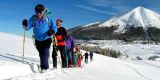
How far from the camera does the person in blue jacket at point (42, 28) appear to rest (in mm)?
9695

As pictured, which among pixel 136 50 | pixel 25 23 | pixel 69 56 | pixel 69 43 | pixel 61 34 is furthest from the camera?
pixel 136 50

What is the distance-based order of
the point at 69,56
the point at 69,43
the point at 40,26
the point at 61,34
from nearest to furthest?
1. the point at 40,26
2. the point at 61,34
3. the point at 69,43
4. the point at 69,56

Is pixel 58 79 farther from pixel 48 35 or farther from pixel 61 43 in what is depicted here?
pixel 61 43

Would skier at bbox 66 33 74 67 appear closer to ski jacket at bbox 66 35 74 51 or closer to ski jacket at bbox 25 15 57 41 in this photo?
ski jacket at bbox 66 35 74 51

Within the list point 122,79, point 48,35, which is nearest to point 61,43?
point 48,35

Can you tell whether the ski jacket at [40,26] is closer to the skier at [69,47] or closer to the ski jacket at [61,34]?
the ski jacket at [61,34]

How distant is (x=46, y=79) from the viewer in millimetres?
7953

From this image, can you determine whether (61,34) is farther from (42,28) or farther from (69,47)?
(42,28)

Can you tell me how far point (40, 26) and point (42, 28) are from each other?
0.07 m

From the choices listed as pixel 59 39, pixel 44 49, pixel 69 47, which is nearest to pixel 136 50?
pixel 69 47

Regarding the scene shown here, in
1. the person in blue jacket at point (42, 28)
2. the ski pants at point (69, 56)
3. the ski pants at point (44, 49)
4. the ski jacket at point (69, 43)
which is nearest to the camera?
the person in blue jacket at point (42, 28)

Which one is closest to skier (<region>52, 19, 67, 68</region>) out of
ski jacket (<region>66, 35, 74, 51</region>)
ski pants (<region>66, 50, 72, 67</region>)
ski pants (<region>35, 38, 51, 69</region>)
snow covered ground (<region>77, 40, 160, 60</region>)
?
ski jacket (<region>66, 35, 74, 51</region>)

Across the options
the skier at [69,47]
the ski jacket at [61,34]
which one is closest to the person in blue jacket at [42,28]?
the ski jacket at [61,34]

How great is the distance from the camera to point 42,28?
9.79 metres
